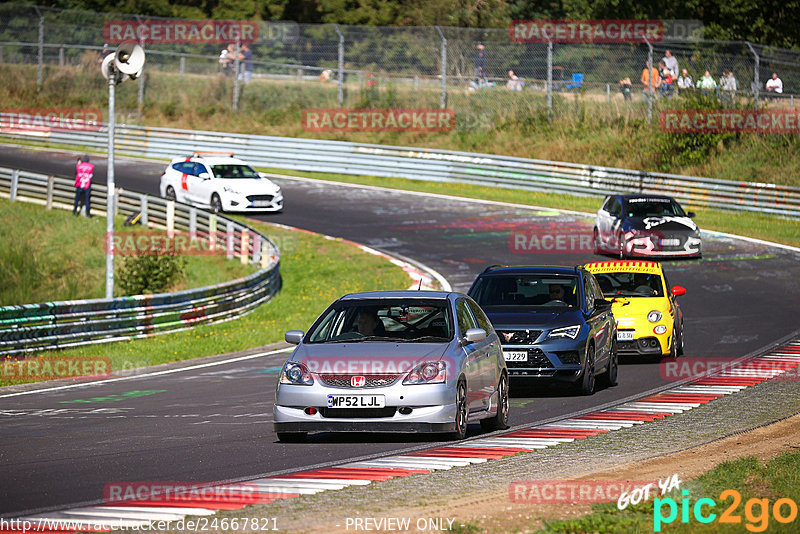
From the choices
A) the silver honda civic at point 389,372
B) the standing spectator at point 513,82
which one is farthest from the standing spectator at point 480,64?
the silver honda civic at point 389,372

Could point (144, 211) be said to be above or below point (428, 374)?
below

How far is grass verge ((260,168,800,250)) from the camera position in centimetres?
3447

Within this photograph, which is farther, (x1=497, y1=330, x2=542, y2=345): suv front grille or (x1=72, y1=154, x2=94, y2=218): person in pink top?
(x1=72, y1=154, x2=94, y2=218): person in pink top

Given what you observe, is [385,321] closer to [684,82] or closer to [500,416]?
[500,416]

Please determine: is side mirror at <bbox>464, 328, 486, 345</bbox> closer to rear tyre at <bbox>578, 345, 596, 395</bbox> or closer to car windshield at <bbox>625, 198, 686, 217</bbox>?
rear tyre at <bbox>578, 345, 596, 395</bbox>

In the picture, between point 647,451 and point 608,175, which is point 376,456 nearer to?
point 647,451

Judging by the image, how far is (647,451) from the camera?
10.4 m

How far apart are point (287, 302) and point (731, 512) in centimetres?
1877

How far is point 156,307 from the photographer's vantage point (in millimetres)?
21594

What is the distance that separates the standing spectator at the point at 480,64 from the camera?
4428 cm

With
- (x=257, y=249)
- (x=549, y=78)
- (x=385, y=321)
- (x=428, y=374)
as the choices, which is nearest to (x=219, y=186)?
(x=257, y=249)

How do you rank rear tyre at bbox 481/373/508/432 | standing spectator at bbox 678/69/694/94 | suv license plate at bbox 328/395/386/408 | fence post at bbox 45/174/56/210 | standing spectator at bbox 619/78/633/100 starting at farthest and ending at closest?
standing spectator at bbox 619/78/633/100, standing spectator at bbox 678/69/694/94, fence post at bbox 45/174/56/210, rear tyre at bbox 481/373/508/432, suv license plate at bbox 328/395/386/408

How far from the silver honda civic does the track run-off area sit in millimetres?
311

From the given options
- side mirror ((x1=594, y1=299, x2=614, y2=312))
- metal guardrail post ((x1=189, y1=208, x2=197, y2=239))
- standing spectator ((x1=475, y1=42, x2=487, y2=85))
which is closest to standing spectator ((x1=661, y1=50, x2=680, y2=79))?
standing spectator ((x1=475, y1=42, x2=487, y2=85))
